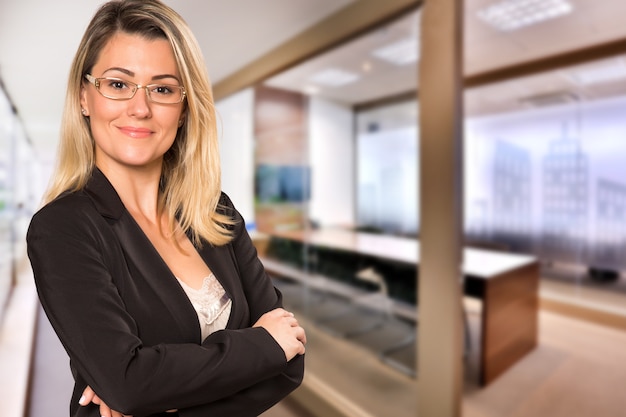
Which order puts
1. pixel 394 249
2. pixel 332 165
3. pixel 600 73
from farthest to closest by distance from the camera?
pixel 600 73 < pixel 332 165 < pixel 394 249

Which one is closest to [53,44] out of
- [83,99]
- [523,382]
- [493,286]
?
[83,99]

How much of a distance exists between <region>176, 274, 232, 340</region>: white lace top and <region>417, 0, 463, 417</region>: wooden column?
51.5 inches

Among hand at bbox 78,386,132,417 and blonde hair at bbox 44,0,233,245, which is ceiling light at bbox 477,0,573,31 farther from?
hand at bbox 78,386,132,417

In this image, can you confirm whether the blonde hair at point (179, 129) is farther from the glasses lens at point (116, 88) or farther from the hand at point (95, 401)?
the hand at point (95, 401)

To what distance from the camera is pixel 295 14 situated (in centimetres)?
61

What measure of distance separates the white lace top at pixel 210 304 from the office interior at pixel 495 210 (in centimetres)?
37

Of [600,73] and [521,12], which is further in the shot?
[600,73]

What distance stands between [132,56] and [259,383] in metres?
0.32

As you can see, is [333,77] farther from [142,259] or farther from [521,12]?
[142,259]

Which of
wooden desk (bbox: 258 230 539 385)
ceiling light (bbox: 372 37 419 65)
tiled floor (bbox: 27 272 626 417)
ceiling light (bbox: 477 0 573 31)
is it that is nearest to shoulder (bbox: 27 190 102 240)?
tiled floor (bbox: 27 272 626 417)

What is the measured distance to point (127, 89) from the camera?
12.6 inches

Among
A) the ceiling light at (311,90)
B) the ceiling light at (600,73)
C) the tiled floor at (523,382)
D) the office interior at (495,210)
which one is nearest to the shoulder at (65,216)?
the office interior at (495,210)

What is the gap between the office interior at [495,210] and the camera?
2.20 metres

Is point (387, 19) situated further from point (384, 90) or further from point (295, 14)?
point (295, 14)
